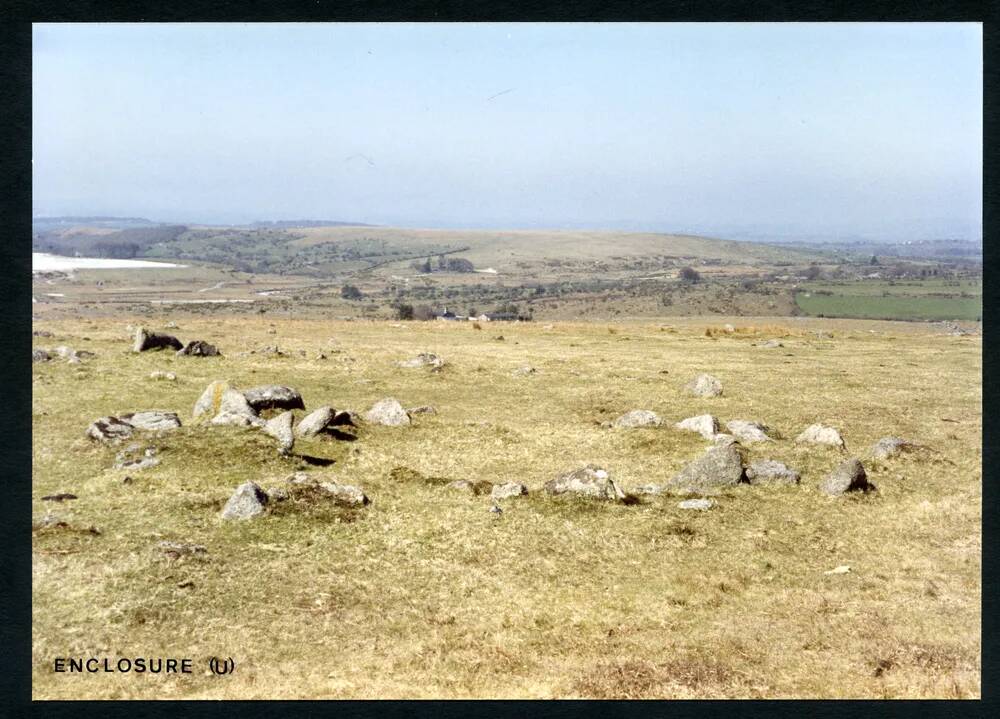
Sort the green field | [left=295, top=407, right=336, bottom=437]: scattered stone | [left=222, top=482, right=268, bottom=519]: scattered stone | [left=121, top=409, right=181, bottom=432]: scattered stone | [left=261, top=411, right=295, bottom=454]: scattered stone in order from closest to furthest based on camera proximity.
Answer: [left=222, top=482, right=268, bottom=519]: scattered stone < [left=261, top=411, right=295, bottom=454]: scattered stone < [left=121, top=409, right=181, bottom=432]: scattered stone < [left=295, top=407, right=336, bottom=437]: scattered stone < the green field

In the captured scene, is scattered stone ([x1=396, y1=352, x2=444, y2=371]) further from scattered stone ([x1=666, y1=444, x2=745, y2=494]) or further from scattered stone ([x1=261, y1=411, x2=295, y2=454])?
scattered stone ([x1=666, y1=444, x2=745, y2=494])

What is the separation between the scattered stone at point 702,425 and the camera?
78.2 ft

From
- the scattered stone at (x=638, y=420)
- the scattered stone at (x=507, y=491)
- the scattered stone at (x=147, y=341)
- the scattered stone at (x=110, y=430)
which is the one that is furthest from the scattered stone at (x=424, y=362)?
the scattered stone at (x=507, y=491)

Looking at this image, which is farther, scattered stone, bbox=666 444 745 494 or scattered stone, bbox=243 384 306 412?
scattered stone, bbox=243 384 306 412

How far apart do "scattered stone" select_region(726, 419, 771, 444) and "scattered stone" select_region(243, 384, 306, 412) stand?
542 inches

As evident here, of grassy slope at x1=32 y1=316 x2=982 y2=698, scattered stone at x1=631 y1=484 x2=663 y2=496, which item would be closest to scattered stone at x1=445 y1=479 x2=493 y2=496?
grassy slope at x1=32 y1=316 x2=982 y2=698

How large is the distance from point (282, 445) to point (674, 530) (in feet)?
33.2

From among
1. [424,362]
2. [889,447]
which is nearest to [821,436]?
[889,447]

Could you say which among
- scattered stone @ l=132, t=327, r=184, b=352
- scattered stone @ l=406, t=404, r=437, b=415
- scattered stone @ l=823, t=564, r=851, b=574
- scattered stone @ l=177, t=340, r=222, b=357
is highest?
scattered stone @ l=132, t=327, r=184, b=352

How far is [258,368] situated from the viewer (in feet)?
111

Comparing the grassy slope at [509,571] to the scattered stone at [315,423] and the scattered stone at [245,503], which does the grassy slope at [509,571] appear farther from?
the scattered stone at [315,423]

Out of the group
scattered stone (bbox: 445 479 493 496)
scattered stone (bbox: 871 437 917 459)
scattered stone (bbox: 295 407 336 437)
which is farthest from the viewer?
scattered stone (bbox: 295 407 336 437)

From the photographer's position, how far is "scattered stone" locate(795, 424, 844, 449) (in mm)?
22844
